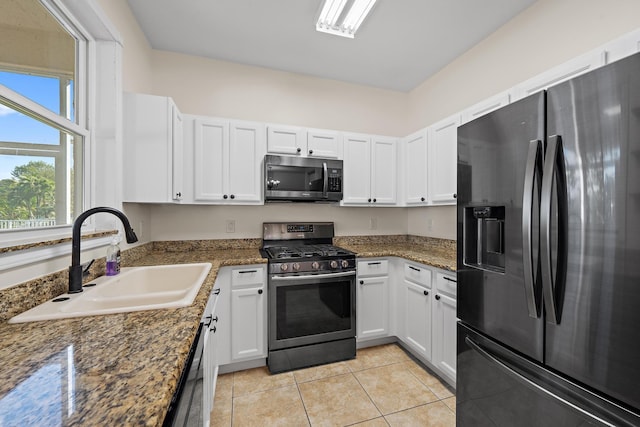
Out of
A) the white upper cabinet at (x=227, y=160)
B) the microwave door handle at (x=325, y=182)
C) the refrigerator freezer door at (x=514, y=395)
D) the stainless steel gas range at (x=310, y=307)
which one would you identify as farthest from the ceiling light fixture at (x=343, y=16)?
the refrigerator freezer door at (x=514, y=395)

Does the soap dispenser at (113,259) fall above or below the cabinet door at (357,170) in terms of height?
below

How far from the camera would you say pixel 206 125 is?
7.66 feet

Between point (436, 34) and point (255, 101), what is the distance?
1795 mm

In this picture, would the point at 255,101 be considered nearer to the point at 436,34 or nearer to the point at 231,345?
the point at 436,34

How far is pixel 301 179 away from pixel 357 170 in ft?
2.07

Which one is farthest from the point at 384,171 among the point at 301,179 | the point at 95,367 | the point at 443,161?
the point at 95,367

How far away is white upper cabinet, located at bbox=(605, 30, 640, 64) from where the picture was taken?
3.93ft

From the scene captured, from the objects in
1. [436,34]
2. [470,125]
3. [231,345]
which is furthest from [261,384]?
[436,34]

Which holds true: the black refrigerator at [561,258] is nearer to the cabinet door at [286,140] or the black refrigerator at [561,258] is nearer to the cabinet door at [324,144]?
the cabinet door at [324,144]

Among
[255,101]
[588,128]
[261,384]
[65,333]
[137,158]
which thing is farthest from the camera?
[255,101]

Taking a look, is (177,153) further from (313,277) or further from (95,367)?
(95,367)

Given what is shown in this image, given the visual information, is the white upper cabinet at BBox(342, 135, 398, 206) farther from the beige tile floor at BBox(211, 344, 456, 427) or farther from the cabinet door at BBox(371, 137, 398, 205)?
the beige tile floor at BBox(211, 344, 456, 427)

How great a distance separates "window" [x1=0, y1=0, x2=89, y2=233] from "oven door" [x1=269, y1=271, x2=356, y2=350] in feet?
4.67

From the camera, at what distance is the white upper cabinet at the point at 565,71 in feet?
4.37
